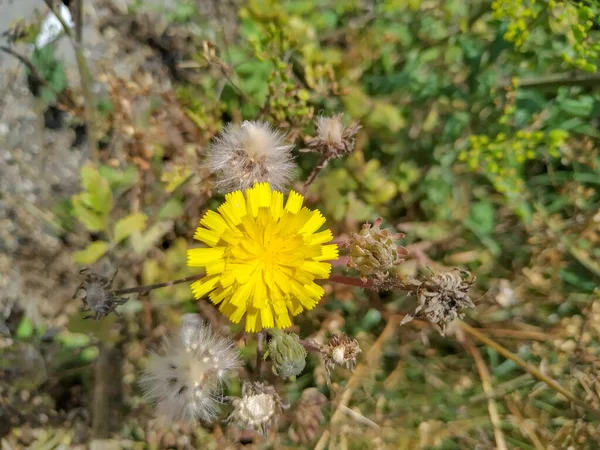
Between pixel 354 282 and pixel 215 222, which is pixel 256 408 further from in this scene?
pixel 215 222

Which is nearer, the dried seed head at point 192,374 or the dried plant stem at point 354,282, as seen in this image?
the dried plant stem at point 354,282

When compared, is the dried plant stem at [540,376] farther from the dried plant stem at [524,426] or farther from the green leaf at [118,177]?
the green leaf at [118,177]

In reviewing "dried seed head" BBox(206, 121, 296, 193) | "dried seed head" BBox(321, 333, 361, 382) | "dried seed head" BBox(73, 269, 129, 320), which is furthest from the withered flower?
"dried seed head" BBox(73, 269, 129, 320)

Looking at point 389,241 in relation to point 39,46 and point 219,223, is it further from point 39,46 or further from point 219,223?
point 39,46

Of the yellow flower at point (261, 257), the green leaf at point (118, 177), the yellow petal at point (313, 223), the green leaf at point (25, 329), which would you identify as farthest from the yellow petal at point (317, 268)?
the green leaf at point (25, 329)

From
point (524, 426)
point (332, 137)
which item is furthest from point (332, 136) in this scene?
point (524, 426)

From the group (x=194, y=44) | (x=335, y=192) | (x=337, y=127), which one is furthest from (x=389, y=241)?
(x=194, y=44)
